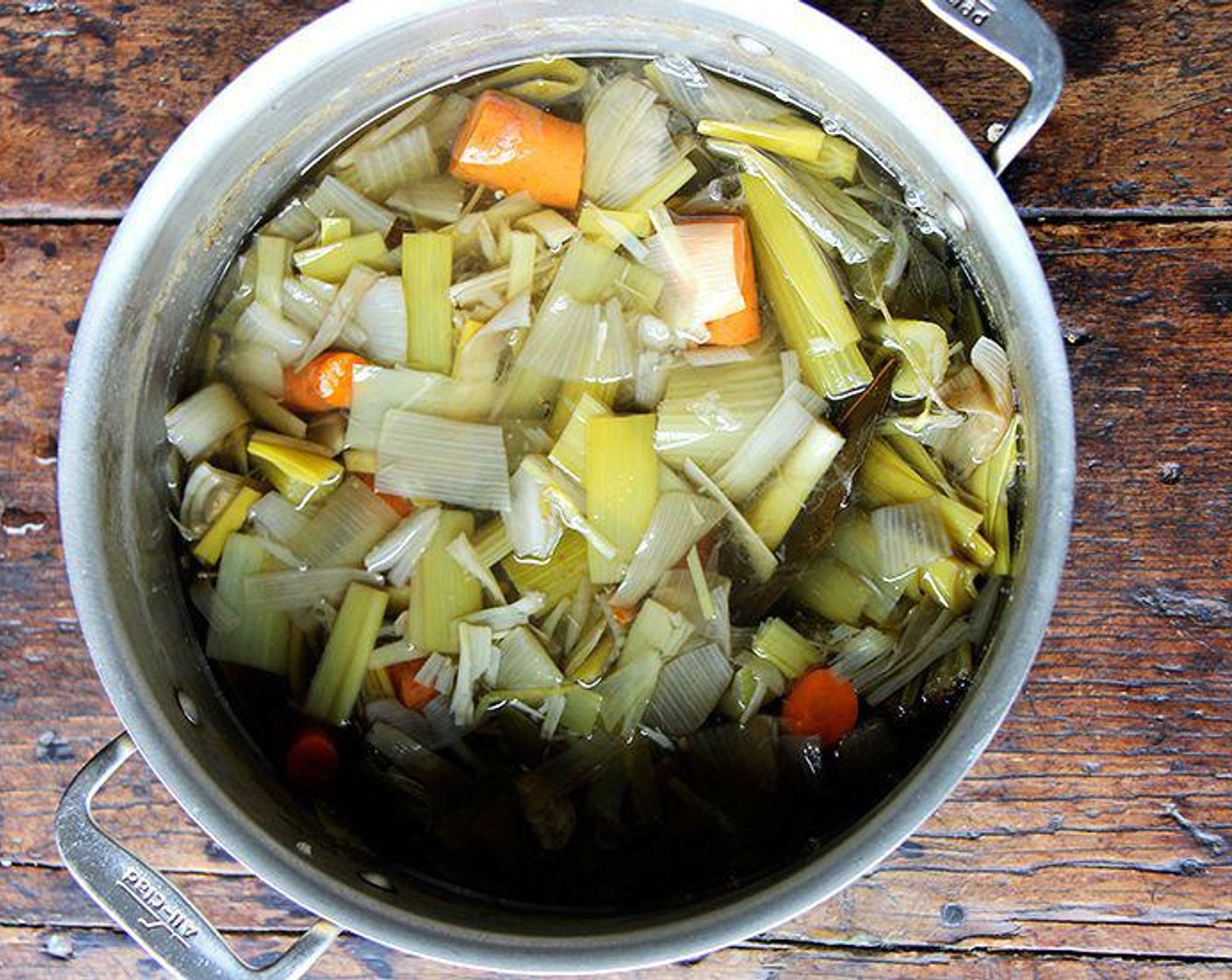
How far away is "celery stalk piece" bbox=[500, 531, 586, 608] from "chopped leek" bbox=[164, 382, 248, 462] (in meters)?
0.28

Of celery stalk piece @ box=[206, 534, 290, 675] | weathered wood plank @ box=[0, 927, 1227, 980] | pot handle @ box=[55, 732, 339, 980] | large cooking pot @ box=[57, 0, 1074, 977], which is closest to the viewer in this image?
large cooking pot @ box=[57, 0, 1074, 977]

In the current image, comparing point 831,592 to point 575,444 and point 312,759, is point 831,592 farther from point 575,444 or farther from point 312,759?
point 312,759

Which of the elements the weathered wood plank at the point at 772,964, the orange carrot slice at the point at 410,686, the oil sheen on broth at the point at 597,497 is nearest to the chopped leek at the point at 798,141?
the oil sheen on broth at the point at 597,497

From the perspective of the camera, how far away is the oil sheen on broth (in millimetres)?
1162

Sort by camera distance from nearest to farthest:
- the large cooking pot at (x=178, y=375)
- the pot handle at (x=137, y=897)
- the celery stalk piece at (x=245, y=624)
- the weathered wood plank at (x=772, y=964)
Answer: the large cooking pot at (x=178, y=375)
the pot handle at (x=137, y=897)
the celery stalk piece at (x=245, y=624)
the weathered wood plank at (x=772, y=964)

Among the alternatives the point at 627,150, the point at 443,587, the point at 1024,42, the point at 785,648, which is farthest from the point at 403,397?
the point at 1024,42

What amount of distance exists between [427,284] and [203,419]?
238 mm

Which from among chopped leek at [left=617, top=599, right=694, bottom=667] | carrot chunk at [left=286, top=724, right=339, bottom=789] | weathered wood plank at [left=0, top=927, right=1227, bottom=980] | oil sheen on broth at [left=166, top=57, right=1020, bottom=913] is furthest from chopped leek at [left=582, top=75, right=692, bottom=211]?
weathered wood plank at [left=0, top=927, right=1227, bottom=980]

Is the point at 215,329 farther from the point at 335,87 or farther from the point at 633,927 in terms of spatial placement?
the point at 633,927

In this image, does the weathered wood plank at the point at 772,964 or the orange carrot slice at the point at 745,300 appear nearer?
the orange carrot slice at the point at 745,300

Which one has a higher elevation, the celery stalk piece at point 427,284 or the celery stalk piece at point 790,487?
the celery stalk piece at point 427,284

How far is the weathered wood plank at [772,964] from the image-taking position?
1.33 meters

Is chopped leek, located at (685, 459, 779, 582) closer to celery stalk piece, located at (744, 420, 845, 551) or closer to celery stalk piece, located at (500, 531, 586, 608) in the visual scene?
celery stalk piece, located at (744, 420, 845, 551)

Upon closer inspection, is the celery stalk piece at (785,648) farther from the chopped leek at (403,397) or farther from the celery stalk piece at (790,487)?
the chopped leek at (403,397)
